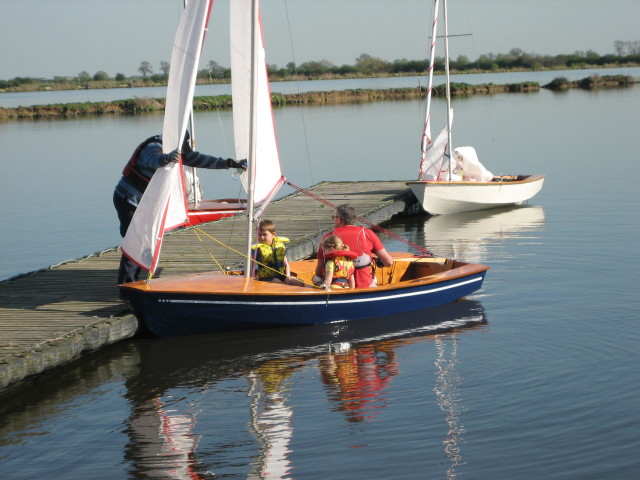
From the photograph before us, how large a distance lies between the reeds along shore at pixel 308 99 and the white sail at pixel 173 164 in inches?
2292

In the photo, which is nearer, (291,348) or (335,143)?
(291,348)

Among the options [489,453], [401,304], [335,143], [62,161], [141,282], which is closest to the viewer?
[489,453]

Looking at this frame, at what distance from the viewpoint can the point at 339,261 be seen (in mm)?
13453

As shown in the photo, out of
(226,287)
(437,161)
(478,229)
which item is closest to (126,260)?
(226,287)

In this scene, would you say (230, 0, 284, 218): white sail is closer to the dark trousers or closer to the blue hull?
the blue hull

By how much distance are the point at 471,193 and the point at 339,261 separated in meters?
10.9

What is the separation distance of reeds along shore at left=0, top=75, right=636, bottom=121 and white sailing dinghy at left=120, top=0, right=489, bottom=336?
57.6 metres

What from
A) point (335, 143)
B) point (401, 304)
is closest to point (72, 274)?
point (401, 304)

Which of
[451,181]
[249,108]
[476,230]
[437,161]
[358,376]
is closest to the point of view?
[358,376]

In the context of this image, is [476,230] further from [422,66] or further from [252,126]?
[422,66]

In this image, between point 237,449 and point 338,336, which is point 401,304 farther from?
point 237,449

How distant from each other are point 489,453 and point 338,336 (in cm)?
444

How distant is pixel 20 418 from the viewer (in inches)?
414

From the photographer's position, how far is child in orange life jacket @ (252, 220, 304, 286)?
44.0ft
